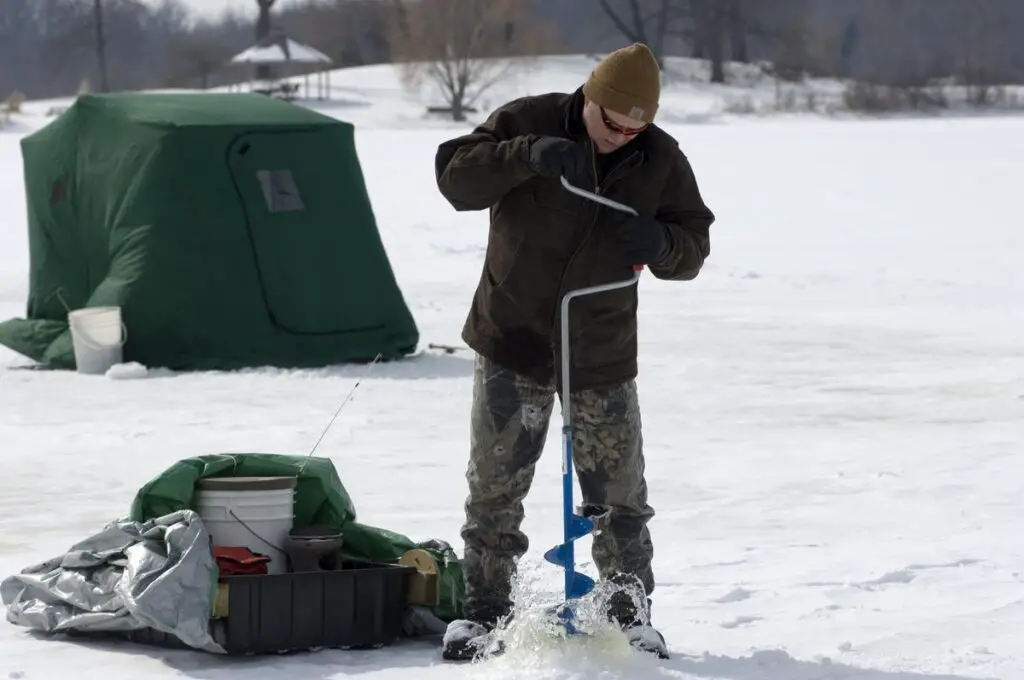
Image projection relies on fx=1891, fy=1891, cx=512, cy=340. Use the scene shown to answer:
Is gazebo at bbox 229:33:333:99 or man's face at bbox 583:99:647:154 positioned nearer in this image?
man's face at bbox 583:99:647:154

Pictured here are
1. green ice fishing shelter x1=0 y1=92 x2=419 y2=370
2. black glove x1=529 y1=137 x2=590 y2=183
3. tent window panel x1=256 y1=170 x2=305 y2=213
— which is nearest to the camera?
black glove x1=529 y1=137 x2=590 y2=183

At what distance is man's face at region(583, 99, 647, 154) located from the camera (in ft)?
14.6

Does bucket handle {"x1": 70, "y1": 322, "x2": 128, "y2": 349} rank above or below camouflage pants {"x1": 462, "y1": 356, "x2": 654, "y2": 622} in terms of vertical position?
below

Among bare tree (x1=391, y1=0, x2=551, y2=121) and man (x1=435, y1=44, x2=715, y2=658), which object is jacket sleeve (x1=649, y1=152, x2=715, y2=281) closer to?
man (x1=435, y1=44, x2=715, y2=658)

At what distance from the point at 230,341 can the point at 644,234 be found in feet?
20.5

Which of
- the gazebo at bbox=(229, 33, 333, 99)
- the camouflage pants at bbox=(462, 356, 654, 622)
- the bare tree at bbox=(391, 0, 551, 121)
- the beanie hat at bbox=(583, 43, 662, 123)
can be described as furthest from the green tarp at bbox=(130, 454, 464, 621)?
the gazebo at bbox=(229, 33, 333, 99)

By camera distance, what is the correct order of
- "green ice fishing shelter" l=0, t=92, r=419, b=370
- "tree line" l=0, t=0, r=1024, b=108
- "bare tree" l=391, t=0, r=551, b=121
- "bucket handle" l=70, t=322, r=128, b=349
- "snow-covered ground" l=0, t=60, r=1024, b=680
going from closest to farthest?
"snow-covered ground" l=0, t=60, r=1024, b=680 → "bucket handle" l=70, t=322, r=128, b=349 → "green ice fishing shelter" l=0, t=92, r=419, b=370 → "bare tree" l=391, t=0, r=551, b=121 → "tree line" l=0, t=0, r=1024, b=108

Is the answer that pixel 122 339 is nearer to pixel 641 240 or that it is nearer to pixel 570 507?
pixel 570 507

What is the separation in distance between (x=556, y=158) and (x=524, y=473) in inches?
32.6

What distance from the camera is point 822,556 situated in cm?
601

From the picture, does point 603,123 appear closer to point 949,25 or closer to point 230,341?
point 230,341

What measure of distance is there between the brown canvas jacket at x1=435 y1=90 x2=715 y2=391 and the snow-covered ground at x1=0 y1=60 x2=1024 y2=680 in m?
0.74

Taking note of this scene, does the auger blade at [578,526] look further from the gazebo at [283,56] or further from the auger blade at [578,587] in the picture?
the gazebo at [283,56]

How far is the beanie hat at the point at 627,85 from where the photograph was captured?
14.4ft
